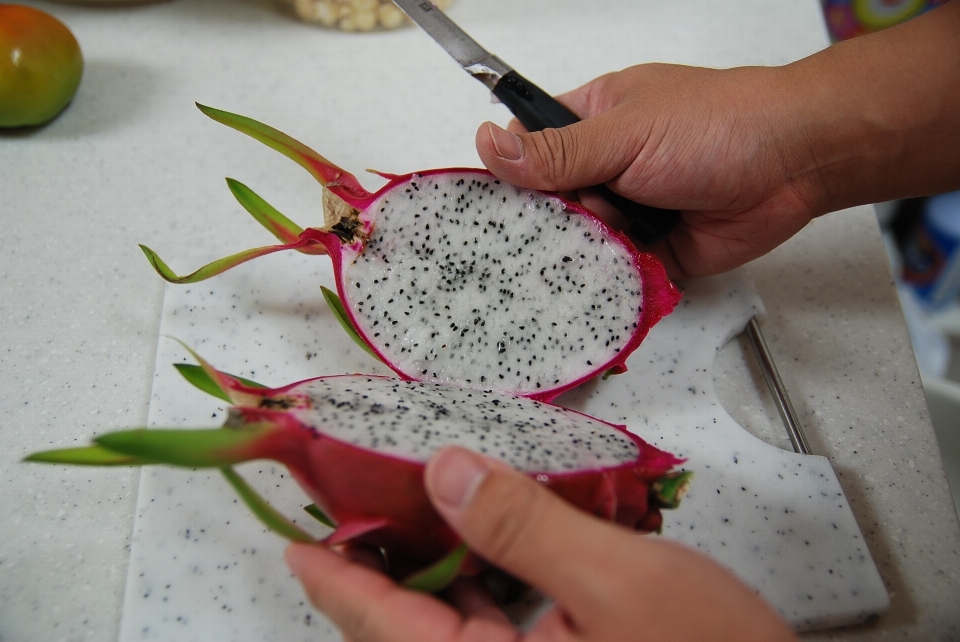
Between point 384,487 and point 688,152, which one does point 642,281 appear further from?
point 384,487

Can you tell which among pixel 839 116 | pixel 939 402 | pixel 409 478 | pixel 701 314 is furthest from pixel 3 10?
pixel 939 402

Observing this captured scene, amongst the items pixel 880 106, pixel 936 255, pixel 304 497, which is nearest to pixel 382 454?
pixel 304 497

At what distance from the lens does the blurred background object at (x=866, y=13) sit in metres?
2.05

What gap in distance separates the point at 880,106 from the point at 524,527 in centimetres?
100

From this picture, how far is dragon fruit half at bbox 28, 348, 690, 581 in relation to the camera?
0.80m

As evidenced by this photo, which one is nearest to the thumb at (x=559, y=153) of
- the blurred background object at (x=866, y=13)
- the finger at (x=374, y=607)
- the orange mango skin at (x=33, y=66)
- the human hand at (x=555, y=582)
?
the human hand at (x=555, y=582)

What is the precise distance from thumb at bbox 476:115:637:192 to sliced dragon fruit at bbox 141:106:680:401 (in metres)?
0.05

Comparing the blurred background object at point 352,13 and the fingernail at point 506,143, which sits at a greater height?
the fingernail at point 506,143

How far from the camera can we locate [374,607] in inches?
31.6

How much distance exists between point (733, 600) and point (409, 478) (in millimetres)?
374

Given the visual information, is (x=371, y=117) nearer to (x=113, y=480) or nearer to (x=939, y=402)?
(x=113, y=480)

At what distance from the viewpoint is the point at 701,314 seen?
1.36 meters

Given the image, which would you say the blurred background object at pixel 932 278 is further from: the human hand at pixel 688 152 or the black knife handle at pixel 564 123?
the black knife handle at pixel 564 123

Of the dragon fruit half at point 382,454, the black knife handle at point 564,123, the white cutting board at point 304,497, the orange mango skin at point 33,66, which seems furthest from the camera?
the orange mango skin at point 33,66
